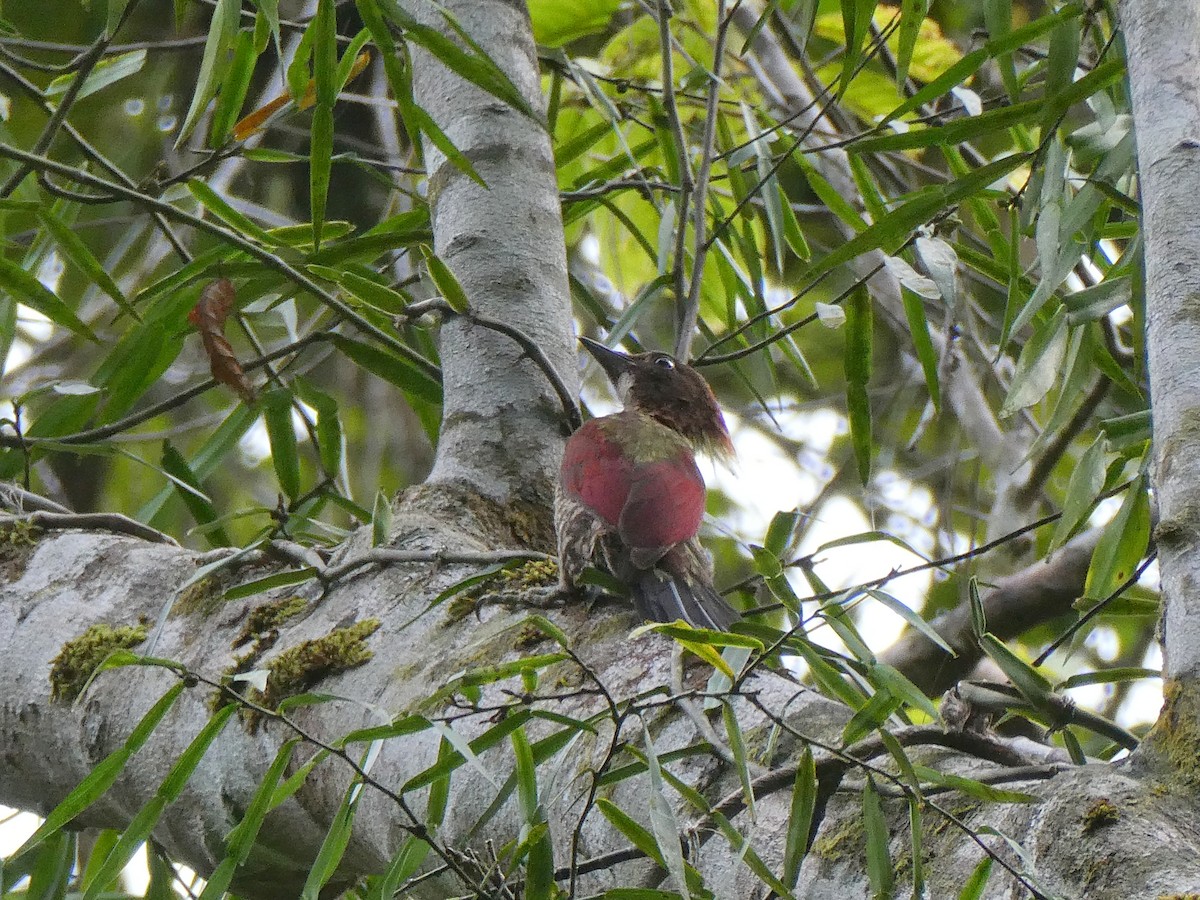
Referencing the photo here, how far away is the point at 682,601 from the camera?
2484 millimetres

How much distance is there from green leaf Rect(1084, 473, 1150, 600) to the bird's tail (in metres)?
0.60

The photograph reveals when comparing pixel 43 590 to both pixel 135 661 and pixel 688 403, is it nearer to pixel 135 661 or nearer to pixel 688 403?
pixel 135 661

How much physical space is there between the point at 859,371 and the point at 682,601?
544 millimetres

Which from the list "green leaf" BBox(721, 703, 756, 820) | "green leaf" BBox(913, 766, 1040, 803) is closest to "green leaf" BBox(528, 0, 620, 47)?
"green leaf" BBox(721, 703, 756, 820)

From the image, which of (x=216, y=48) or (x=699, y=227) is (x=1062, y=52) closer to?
(x=699, y=227)

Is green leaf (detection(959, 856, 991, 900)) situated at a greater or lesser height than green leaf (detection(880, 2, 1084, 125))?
lesser

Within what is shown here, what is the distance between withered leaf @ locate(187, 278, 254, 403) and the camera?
2.75 metres

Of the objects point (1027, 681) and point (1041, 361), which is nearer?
point (1027, 681)

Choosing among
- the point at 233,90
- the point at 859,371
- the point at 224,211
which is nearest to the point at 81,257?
the point at 224,211

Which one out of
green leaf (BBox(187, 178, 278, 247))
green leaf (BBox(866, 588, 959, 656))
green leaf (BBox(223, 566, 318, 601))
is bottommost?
green leaf (BBox(866, 588, 959, 656))

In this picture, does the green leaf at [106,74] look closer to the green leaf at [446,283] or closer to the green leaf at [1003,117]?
the green leaf at [446,283]

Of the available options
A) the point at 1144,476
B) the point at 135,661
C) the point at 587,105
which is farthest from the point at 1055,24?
the point at 587,105

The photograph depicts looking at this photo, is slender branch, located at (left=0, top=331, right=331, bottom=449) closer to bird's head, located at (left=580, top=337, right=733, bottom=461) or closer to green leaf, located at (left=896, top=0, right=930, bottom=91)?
bird's head, located at (left=580, top=337, right=733, bottom=461)

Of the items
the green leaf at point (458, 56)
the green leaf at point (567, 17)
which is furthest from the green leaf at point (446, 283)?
the green leaf at point (567, 17)
